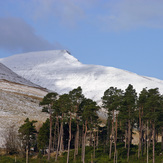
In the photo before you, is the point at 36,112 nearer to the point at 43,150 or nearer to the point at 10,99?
the point at 10,99

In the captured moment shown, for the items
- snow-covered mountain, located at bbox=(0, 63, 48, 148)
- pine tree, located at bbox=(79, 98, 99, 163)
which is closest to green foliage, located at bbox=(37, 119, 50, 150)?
snow-covered mountain, located at bbox=(0, 63, 48, 148)

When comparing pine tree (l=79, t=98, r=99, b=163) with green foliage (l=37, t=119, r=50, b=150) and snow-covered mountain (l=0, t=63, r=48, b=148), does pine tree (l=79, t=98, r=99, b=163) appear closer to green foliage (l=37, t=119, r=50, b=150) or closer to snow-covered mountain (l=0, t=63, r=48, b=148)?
green foliage (l=37, t=119, r=50, b=150)

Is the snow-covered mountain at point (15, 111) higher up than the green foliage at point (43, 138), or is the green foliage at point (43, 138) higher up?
the snow-covered mountain at point (15, 111)

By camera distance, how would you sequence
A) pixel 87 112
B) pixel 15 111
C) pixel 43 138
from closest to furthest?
pixel 87 112, pixel 43 138, pixel 15 111

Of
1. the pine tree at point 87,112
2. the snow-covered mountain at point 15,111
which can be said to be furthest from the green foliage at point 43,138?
the pine tree at point 87,112

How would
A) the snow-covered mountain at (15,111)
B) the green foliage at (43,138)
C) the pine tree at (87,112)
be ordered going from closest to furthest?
the pine tree at (87,112) < the green foliage at (43,138) < the snow-covered mountain at (15,111)

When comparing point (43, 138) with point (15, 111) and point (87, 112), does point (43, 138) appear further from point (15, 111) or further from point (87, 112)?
point (15, 111)

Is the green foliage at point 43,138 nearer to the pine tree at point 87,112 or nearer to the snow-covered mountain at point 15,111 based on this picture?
the snow-covered mountain at point 15,111

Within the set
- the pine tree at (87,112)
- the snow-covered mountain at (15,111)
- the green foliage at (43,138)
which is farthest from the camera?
the snow-covered mountain at (15,111)

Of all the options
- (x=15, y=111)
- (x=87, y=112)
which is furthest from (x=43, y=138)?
(x=15, y=111)

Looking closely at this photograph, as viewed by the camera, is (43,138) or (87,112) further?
(43,138)

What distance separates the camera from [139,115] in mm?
79562

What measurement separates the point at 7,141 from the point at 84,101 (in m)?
24.7

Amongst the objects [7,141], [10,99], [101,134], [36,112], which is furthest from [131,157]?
[10,99]
